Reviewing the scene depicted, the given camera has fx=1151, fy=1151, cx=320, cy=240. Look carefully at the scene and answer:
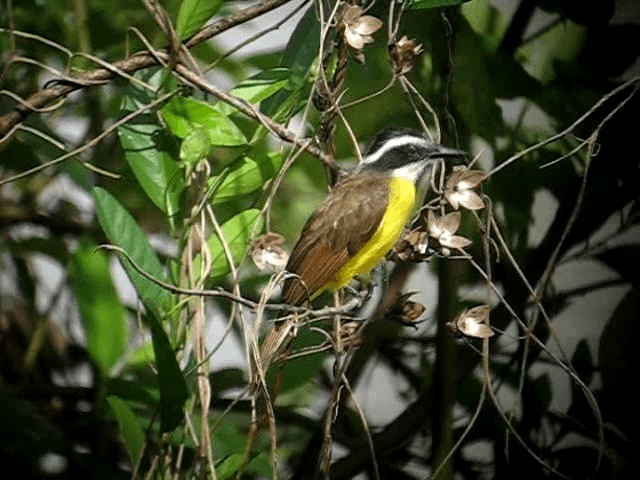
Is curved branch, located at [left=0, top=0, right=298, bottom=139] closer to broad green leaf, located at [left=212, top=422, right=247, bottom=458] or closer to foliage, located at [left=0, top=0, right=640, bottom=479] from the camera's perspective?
foliage, located at [left=0, top=0, right=640, bottom=479]

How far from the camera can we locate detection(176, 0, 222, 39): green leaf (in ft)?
3.80

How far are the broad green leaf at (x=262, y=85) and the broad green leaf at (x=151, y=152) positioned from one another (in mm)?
81

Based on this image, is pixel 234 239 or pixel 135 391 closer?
pixel 234 239

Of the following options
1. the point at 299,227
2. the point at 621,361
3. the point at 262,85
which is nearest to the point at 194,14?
the point at 262,85

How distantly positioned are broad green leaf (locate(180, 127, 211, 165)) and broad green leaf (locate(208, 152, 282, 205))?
0.15 feet

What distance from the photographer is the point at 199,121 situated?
3.90ft

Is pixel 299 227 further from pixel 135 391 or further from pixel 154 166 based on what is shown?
pixel 154 166

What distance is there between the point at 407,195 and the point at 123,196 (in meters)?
0.79

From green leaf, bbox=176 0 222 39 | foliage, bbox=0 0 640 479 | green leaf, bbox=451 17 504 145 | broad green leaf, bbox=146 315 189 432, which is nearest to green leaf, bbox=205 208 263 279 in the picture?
foliage, bbox=0 0 640 479

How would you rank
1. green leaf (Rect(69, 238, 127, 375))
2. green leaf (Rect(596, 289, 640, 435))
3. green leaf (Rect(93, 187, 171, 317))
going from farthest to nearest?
1. green leaf (Rect(69, 238, 127, 375))
2. green leaf (Rect(596, 289, 640, 435))
3. green leaf (Rect(93, 187, 171, 317))

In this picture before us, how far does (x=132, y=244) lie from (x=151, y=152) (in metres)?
0.10

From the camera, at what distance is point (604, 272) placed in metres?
1.96

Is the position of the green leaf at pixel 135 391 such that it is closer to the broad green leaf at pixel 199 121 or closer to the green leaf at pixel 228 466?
the green leaf at pixel 228 466

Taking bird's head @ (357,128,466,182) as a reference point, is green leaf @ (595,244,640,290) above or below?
below
